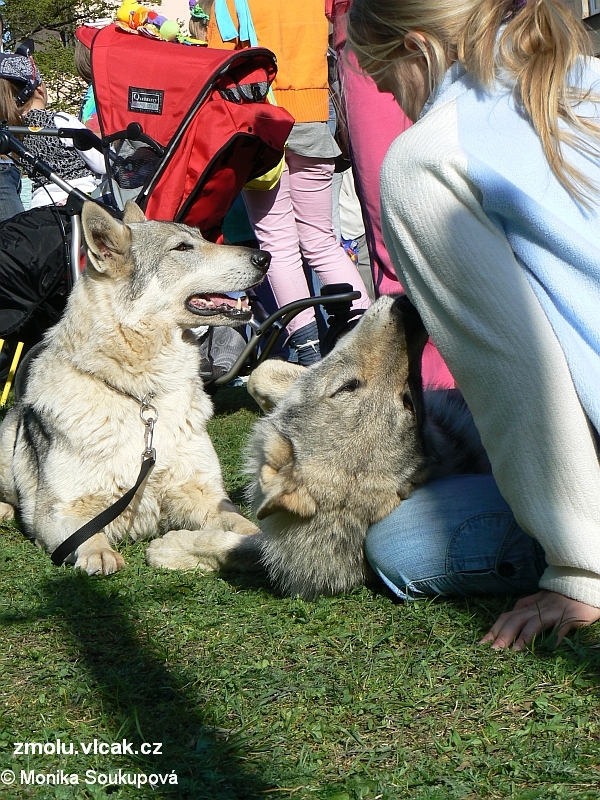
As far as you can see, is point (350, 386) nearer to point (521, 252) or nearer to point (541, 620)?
point (521, 252)

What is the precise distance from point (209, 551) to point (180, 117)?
331cm

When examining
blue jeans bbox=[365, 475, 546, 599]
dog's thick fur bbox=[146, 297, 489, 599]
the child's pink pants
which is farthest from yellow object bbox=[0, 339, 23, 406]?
blue jeans bbox=[365, 475, 546, 599]

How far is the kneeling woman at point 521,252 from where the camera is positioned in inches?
94.6

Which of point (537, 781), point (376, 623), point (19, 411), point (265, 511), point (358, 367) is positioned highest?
point (358, 367)

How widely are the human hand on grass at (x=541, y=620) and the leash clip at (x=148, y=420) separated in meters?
2.06

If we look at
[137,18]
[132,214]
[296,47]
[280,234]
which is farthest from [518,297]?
[137,18]

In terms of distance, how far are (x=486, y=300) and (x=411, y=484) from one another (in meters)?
0.89

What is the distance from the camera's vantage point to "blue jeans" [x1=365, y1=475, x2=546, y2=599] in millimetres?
2842

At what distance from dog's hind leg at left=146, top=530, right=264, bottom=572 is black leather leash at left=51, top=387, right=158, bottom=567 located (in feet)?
0.84

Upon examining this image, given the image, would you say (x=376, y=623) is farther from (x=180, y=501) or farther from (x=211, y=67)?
(x=211, y=67)

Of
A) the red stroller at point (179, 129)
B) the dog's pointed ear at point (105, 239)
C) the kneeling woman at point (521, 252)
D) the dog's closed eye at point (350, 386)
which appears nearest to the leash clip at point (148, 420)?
the dog's pointed ear at point (105, 239)

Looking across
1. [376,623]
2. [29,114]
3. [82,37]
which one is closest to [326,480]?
[376,623]

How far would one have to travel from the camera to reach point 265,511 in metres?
3.05

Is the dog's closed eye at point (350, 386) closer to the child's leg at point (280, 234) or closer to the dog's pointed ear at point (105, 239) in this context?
the dog's pointed ear at point (105, 239)
